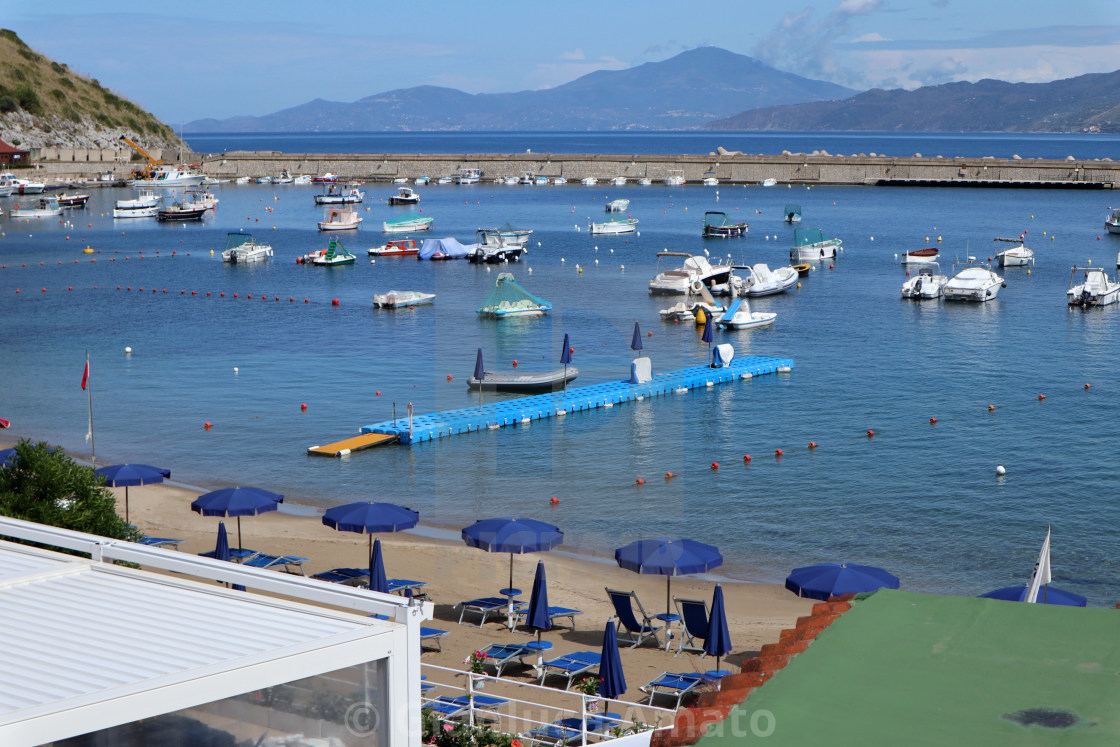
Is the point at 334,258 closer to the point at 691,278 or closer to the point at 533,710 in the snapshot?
the point at 691,278

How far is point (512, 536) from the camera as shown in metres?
16.5

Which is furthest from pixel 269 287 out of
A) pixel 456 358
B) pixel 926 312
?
pixel 926 312

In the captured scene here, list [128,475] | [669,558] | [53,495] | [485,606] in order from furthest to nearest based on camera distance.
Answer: [128,475] < [485,606] < [669,558] < [53,495]

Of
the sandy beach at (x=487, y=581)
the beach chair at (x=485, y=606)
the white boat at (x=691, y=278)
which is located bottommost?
the sandy beach at (x=487, y=581)

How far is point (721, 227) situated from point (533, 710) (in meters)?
70.2

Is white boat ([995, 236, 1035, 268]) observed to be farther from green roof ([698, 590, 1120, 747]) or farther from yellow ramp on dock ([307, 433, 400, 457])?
green roof ([698, 590, 1120, 747])

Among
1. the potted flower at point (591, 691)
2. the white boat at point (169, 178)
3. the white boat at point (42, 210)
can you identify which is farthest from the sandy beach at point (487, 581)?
the white boat at point (169, 178)

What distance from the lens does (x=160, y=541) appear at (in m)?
19.3

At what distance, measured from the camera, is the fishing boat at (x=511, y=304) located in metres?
48.6

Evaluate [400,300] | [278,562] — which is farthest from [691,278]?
[278,562]

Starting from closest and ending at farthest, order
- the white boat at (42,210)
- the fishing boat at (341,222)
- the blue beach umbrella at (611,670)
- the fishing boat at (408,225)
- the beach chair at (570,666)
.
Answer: the blue beach umbrella at (611,670) → the beach chair at (570,666) → the fishing boat at (408,225) → the fishing boat at (341,222) → the white boat at (42,210)

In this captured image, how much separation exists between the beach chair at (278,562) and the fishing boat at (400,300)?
111 ft

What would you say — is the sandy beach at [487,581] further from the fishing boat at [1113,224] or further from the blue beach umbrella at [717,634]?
the fishing boat at [1113,224]

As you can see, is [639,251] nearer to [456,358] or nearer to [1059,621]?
[456,358]
